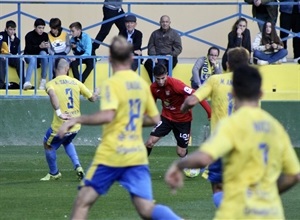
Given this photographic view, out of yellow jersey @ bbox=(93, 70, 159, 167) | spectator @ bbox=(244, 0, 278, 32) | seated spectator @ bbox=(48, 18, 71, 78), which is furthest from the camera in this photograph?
spectator @ bbox=(244, 0, 278, 32)

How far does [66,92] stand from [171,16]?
9888 mm

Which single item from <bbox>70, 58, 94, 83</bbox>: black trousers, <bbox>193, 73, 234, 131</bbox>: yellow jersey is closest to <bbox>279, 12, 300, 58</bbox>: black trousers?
<bbox>70, 58, 94, 83</bbox>: black trousers

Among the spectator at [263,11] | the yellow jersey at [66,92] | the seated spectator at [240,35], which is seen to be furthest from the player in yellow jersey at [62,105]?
the spectator at [263,11]

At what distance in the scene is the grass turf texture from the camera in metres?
12.5

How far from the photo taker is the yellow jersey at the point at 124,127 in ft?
30.7

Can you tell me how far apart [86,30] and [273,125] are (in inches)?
678

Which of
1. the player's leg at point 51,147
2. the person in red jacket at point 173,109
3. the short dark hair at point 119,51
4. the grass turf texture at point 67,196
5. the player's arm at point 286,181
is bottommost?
the grass turf texture at point 67,196

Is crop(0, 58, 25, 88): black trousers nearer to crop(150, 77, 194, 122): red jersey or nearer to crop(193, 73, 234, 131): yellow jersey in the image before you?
crop(150, 77, 194, 122): red jersey

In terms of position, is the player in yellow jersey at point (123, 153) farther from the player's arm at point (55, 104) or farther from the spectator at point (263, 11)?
the spectator at point (263, 11)

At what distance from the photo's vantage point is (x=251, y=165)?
7273mm

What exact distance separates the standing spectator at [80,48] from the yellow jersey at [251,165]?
1383cm

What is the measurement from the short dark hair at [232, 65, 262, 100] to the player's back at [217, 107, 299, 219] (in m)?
0.09

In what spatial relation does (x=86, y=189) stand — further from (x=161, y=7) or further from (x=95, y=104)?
(x=161, y=7)

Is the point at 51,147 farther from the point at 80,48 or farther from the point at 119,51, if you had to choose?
the point at 119,51
